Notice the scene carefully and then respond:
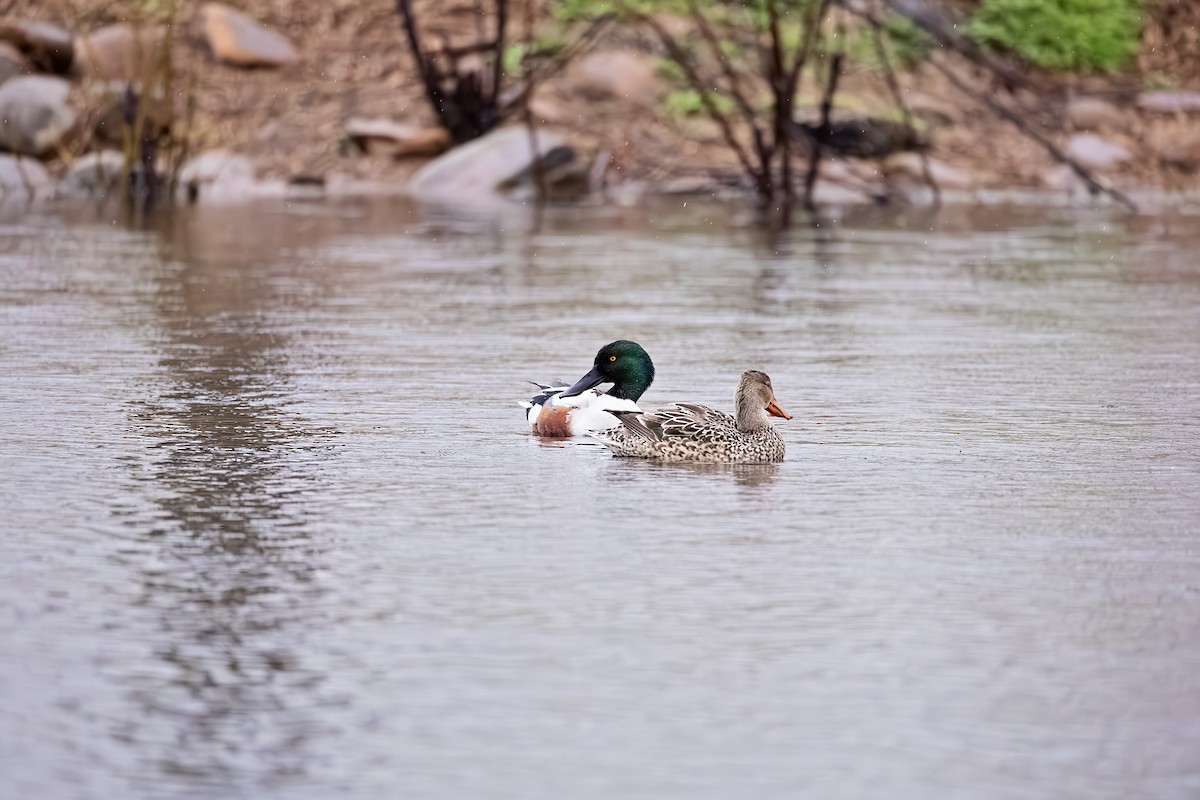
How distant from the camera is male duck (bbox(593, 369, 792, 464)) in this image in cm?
948

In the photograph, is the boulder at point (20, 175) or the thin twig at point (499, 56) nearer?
the boulder at point (20, 175)

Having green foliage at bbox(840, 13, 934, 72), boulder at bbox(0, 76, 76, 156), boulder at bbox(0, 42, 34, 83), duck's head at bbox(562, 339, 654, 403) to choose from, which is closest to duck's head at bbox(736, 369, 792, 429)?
duck's head at bbox(562, 339, 654, 403)

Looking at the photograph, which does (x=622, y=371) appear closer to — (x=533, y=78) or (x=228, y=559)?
(x=228, y=559)

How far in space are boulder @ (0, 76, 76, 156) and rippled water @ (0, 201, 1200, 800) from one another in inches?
592

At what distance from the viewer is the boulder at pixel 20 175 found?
91.9 ft

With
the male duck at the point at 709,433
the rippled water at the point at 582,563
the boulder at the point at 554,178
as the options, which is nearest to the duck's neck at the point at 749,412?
the male duck at the point at 709,433

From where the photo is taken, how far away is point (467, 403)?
36.2 ft

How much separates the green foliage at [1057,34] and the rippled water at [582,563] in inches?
696

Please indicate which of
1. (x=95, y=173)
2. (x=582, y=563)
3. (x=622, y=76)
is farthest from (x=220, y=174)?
(x=582, y=563)

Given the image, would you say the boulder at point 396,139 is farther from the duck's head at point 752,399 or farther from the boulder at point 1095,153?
the duck's head at point 752,399

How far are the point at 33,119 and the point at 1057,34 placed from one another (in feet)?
42.2

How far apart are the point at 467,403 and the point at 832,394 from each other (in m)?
1.68

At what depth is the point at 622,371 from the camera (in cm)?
1051

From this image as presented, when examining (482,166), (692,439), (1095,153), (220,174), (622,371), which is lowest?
(692,439)
